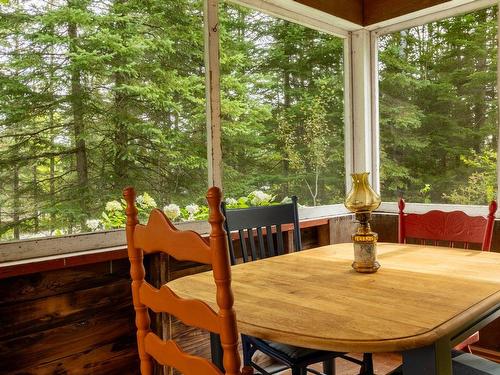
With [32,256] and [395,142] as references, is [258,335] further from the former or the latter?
[395,142]

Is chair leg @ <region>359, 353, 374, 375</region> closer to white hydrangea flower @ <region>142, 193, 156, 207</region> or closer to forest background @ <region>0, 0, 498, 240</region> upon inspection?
forest background @ <region>0, 0, 498, 240</region>

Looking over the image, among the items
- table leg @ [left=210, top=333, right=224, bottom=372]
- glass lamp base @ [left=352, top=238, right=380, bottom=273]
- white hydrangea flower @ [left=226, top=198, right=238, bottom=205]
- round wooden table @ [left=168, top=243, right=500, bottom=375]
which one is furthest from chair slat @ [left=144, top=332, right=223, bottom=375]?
white hydrangea flower @ [left=226, top=198, right=238, bottom=205]

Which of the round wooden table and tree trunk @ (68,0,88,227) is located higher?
tree trunk @ (68,0,88,227)

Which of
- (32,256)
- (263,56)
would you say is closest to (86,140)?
(32,256)

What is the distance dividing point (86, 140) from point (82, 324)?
2.80 ft

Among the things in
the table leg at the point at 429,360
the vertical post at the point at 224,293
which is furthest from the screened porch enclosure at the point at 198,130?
the table leg at the point at 429,360

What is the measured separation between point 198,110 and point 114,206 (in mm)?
740

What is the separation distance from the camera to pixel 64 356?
74.1 inches

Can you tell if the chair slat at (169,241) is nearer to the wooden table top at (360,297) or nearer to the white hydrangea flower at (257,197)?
the wooden table top at (360,297)

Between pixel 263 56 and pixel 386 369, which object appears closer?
pixel 386 369

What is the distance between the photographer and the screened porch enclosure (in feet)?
6.23

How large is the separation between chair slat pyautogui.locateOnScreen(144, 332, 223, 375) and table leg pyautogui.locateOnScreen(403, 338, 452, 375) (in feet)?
1.51

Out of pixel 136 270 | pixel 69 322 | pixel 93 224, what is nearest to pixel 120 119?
pixel 93 224

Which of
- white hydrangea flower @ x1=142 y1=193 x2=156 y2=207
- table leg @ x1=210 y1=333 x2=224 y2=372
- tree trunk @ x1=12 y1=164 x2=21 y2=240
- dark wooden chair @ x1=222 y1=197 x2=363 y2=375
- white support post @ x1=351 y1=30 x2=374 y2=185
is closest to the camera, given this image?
table leg @ x1=210 y1=333 x2=224 y2=372
